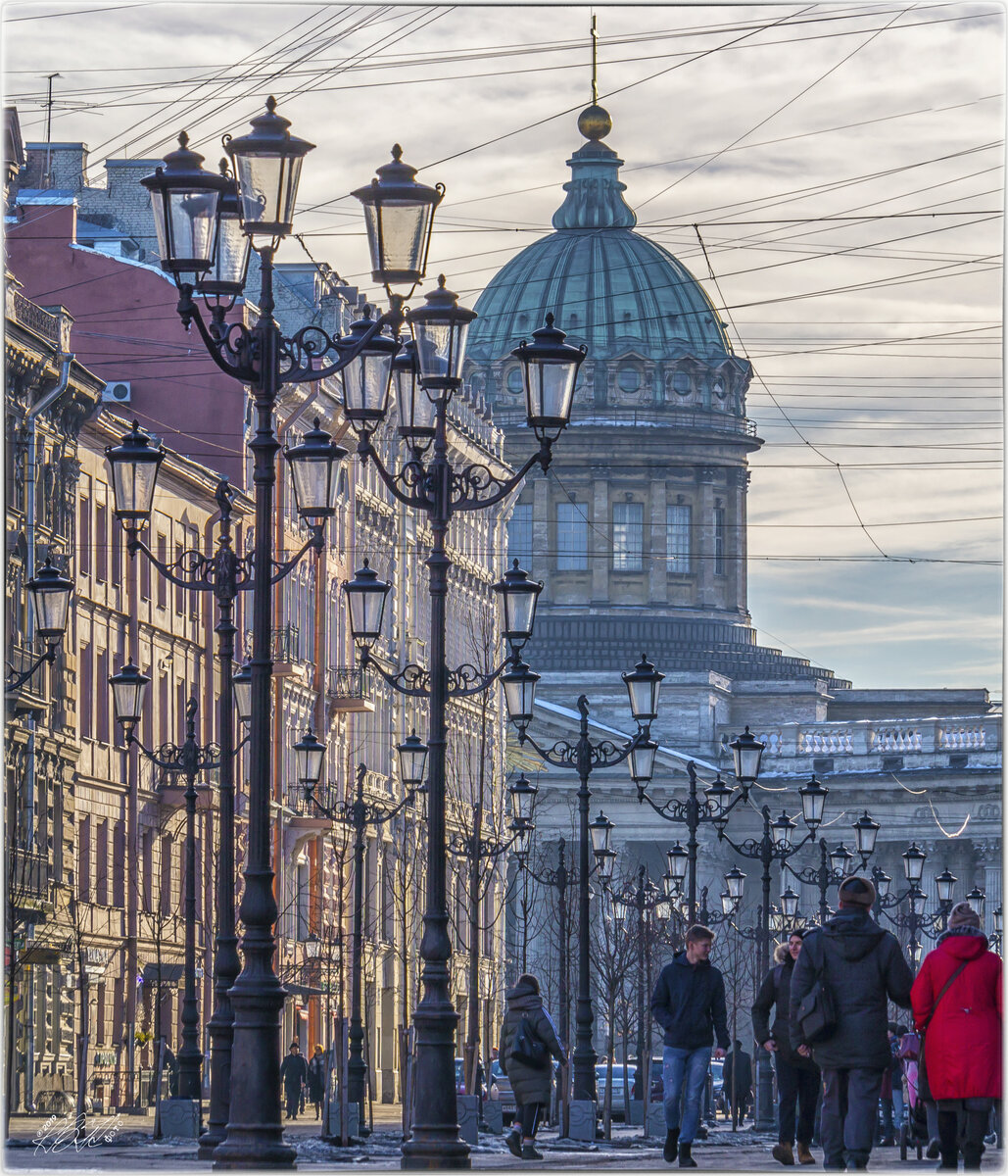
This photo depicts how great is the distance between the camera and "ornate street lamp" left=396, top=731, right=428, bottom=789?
39.5 m

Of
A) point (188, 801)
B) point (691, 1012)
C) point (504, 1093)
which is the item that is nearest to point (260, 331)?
point (691, 1012)

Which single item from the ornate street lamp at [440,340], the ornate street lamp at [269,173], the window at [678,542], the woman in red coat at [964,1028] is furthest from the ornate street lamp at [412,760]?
the window at [678,542]

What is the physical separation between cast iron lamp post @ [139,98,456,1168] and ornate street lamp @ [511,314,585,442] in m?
1.66

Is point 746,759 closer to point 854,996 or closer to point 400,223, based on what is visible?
point 400,223

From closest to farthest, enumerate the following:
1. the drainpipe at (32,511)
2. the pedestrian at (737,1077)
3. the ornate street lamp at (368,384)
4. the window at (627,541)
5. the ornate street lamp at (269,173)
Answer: the ornate street lamp at (269,173), the ornate street lamp at (368,384), the pedestrian at (737,1077), the drainpipe at (32,511), the window at (627,541)

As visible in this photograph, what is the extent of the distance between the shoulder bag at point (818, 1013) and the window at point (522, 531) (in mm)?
123001

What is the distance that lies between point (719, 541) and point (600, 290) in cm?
1244

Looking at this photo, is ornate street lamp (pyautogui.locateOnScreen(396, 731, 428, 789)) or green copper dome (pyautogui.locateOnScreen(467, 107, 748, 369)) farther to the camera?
green copper dome (pyautogui.locateOnScreen(467, 107, 748, 369))

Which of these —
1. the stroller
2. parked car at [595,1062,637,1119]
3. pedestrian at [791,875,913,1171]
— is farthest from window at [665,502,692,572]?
pedestrian at [791,875,913,1171]

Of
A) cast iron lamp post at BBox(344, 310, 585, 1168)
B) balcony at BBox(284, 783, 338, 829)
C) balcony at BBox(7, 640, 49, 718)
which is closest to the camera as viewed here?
cast iron lamp post at BBox(344, 310, 585, 1168)

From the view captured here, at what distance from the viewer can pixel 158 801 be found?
58.2 metres

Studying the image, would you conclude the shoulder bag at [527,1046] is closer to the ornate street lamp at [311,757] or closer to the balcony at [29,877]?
the ornate street lamp at [311,757]

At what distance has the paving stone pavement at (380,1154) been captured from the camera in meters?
23.9

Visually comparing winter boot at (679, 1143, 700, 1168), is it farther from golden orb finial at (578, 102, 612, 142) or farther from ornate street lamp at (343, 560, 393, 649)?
golden orb finial at (578, 102, 612, 142)
